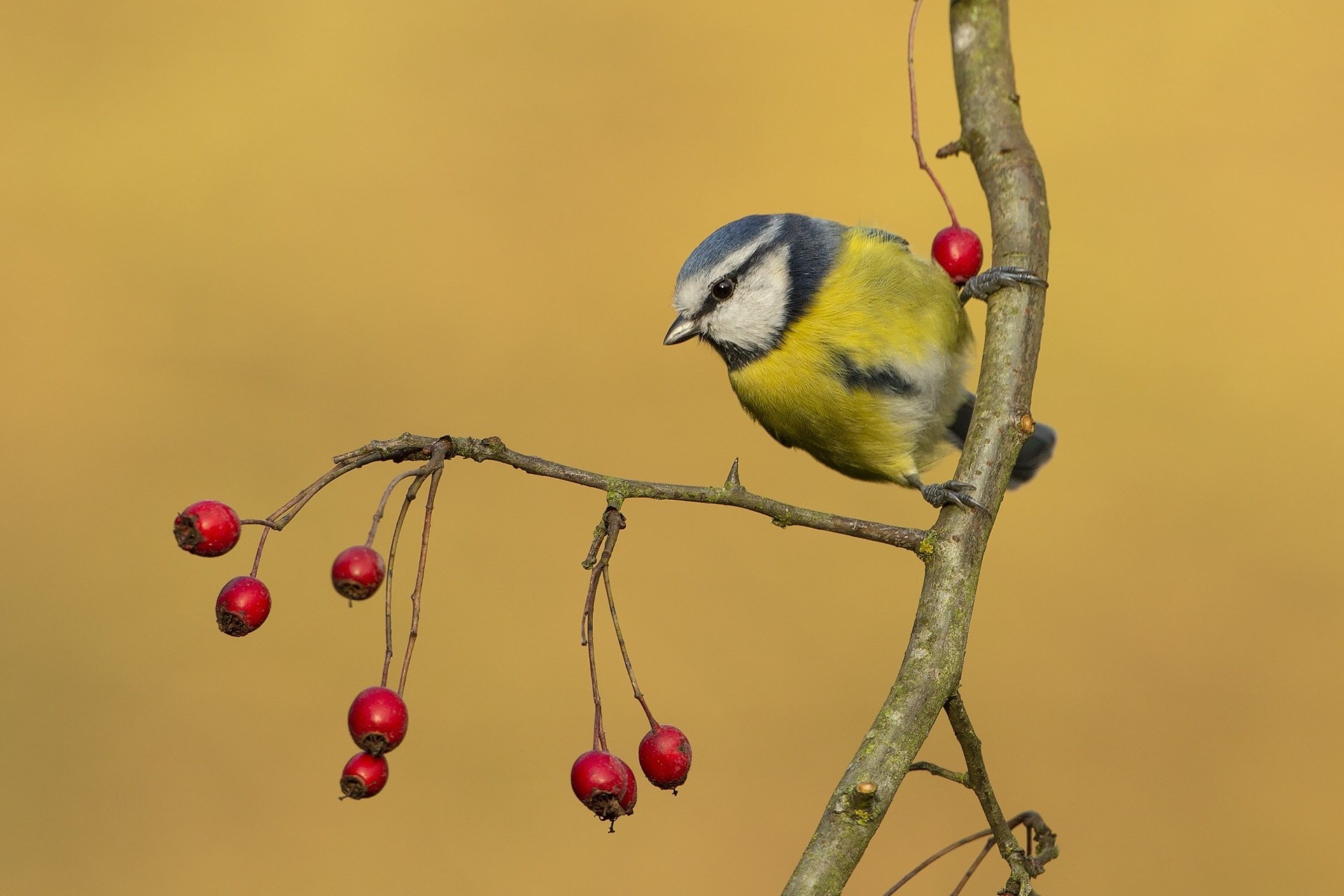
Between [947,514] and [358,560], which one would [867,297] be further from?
[358,560]

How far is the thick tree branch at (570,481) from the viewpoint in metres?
0.99

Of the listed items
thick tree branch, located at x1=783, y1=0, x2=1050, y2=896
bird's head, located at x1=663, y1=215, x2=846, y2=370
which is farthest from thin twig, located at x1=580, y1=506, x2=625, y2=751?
bird's head, located at x1=663, y1=215, x2=846, y2=370

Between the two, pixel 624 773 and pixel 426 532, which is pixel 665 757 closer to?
pixel 624 773

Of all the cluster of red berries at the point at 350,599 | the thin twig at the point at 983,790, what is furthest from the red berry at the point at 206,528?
the thin twig at the point at 983,790

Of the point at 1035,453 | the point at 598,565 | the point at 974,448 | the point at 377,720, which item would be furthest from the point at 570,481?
the point at 1035,453

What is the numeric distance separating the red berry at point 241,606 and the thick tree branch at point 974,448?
53cm

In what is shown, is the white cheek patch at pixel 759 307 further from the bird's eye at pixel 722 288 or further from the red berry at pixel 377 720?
the red berry at pixel 377 720

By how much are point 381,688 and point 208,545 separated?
203 mm

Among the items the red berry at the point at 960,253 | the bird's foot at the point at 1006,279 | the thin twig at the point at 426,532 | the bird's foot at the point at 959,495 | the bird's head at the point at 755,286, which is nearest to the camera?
the thin twig at the point at 426,532

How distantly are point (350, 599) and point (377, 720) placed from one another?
0.37ft

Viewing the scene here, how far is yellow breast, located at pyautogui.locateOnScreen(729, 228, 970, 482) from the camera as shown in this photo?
201 cm

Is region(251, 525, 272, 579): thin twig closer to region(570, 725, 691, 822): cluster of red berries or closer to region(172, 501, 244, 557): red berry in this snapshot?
region(172, 501, 244, 557): red berry

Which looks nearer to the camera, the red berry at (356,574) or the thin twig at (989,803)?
the red berry at (356,574)

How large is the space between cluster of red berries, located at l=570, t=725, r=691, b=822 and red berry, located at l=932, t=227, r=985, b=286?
1.05 metres
